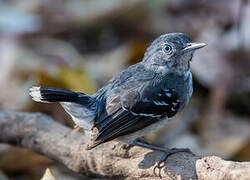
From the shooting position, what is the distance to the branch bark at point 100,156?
4754 mm

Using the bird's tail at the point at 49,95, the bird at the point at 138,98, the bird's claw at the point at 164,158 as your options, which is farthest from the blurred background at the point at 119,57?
the bird's tail at the point at 49,95

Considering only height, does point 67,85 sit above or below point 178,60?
below

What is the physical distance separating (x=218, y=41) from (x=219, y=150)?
3.09 meters

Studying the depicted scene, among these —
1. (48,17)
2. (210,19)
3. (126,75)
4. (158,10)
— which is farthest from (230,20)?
(126,75)

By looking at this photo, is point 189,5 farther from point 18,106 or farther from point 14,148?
point 14,148

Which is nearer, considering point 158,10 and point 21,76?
point 21,76

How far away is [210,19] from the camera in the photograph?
420 inches

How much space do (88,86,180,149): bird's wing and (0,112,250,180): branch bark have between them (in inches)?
13.5

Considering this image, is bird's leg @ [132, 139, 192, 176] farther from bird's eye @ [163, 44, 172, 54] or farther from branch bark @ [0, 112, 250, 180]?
bird's eye @ [163, 44, 172, 54]

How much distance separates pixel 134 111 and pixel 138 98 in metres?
0.16

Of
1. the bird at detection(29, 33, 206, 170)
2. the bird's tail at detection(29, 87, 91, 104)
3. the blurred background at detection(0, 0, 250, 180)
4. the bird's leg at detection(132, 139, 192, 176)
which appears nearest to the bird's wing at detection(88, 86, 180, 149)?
the bird at detection(29, 33, 206, 170)

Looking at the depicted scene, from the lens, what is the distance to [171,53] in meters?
6.12

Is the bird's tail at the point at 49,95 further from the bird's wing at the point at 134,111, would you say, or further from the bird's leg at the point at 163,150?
the bird's leg at the point at 163,150

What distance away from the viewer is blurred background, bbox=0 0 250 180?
7.07 meters
